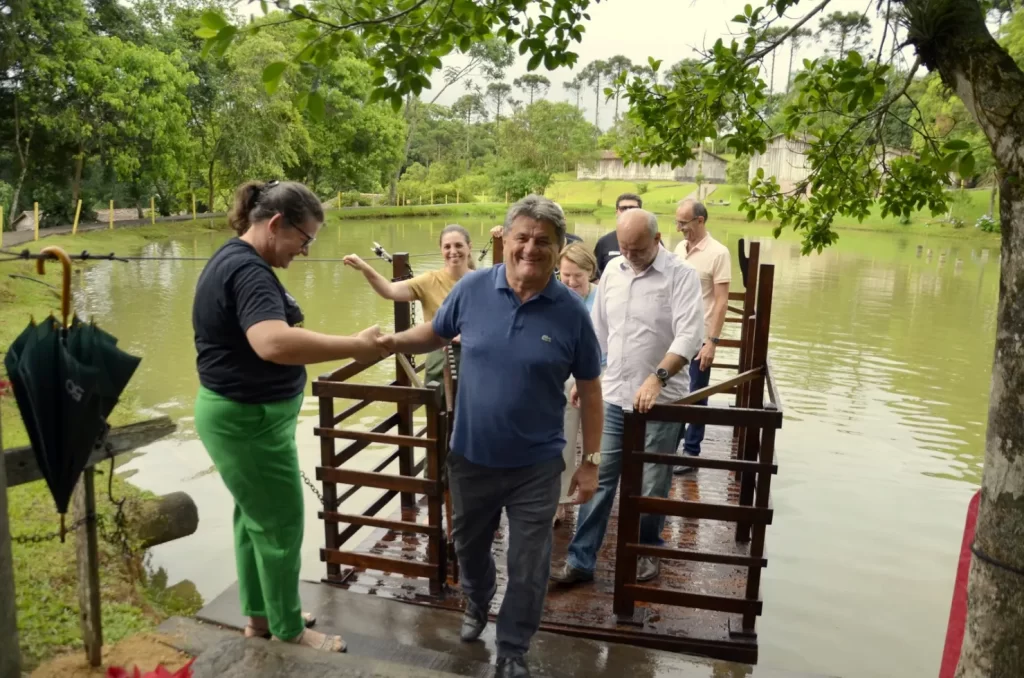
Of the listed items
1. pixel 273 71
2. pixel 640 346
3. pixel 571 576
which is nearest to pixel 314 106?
pixel 273 71

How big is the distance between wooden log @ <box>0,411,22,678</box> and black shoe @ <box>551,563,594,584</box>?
245cm

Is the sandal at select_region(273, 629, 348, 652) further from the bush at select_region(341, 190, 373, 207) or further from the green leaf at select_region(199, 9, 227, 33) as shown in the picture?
the bush at select_region(341, 190, 373, 207)

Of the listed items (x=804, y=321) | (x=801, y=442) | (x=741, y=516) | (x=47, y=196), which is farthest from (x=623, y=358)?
(x=47, y=196)

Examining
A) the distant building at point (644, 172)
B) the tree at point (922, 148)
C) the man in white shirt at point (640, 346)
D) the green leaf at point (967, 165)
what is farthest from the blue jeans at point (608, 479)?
the distant building at point (644, 172)

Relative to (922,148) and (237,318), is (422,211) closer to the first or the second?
(922,148)

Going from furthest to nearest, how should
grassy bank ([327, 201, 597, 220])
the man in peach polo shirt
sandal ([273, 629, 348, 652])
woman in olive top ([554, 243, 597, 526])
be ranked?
1. grassy bank ([327, 201, 597, 220])
2. the man in peach polo shirt
3. woman in olive top ([554, 243, 597, 526])
4. sandal ([273, 629, 348, 652])

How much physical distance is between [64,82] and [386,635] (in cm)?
2689

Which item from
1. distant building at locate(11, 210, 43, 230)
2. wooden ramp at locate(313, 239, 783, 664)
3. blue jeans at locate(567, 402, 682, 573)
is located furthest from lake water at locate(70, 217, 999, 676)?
distant building at locate(11, 210, 43, 230)

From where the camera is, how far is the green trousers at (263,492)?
2801mm

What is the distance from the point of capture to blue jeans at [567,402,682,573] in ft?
13.0

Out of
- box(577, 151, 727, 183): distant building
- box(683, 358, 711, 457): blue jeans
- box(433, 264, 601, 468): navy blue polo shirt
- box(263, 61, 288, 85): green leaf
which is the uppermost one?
box(577, 151, 727, 183): distant building

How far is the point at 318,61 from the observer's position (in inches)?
101

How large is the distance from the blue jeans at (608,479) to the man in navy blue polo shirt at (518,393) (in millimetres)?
757

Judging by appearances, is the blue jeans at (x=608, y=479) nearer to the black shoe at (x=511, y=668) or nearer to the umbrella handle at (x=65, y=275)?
the black shoe at (x=511, y=668)
